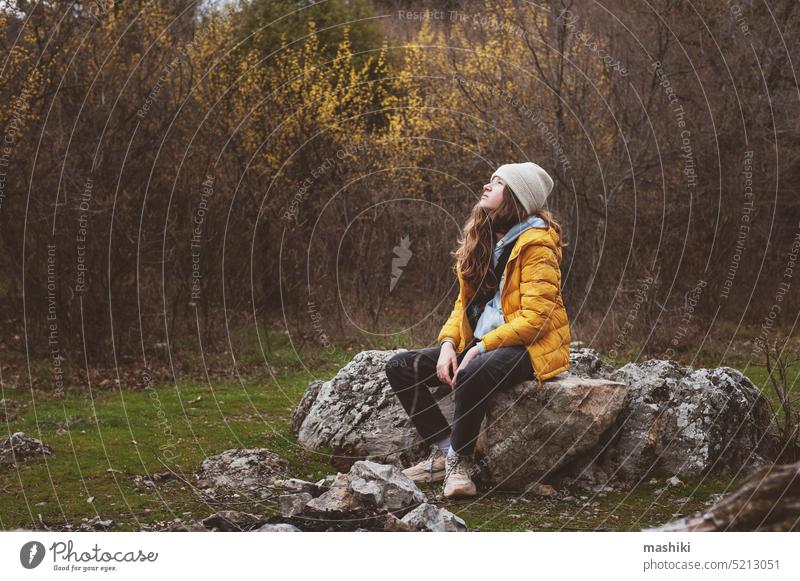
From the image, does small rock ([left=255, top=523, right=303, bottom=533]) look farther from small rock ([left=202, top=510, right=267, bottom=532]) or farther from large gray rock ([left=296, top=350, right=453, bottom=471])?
large gray rock ([left=296, top=350, right=453, bottom=471])

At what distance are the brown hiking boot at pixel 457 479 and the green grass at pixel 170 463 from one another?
10 centimetres

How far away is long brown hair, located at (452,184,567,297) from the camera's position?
21.9ft

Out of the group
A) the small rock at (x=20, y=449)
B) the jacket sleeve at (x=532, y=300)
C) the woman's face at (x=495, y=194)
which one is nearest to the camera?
the jacket sleeve at (x=532, y=300)

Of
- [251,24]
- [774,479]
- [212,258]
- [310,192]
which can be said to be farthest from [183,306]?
[774,479]

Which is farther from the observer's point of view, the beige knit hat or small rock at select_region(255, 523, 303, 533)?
the beige knit hat

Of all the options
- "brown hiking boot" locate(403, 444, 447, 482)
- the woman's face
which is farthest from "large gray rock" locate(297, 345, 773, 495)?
the woman's face

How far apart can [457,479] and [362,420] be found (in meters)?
1.40

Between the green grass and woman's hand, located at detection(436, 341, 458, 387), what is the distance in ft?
3.01

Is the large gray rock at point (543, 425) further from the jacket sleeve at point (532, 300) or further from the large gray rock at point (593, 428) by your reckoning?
the jacket sleeve at point (532, 300)

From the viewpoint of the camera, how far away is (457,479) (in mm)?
6473

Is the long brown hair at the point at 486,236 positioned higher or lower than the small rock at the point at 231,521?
higher

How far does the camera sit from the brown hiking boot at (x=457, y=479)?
644 cm

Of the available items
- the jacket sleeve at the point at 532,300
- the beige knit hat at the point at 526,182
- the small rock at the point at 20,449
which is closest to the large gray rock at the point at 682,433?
the jacket sleeve at the point at 532,300

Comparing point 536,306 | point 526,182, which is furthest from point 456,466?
point 526,182
